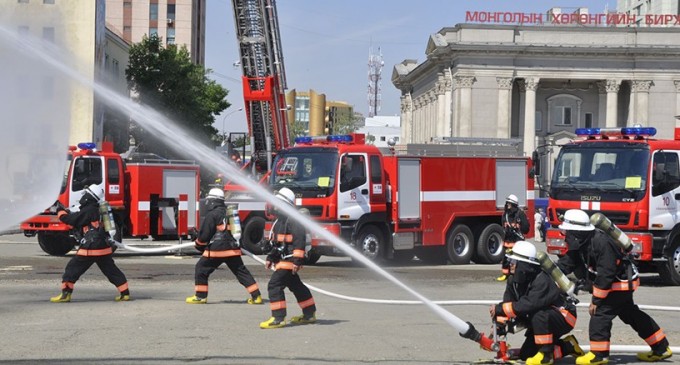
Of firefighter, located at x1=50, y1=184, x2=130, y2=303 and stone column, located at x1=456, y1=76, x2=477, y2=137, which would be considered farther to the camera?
stone column, located at x1=456, y1=76, x2=477, y2=137

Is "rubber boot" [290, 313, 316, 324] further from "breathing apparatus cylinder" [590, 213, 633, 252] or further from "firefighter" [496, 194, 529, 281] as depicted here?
"firefighter" [496, 194, 529, 281]

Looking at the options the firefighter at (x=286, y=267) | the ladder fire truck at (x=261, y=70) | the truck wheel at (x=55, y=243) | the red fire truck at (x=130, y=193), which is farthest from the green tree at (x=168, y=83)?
the firefighter at (x=286, y=267)

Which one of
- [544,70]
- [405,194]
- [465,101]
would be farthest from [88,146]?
[544,70]

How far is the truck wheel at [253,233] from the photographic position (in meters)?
24.0

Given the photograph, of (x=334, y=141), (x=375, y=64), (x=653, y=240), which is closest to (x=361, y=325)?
(x=653, y=240)

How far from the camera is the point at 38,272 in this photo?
61.2 feet

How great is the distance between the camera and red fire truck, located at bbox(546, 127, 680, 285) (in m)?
18.0

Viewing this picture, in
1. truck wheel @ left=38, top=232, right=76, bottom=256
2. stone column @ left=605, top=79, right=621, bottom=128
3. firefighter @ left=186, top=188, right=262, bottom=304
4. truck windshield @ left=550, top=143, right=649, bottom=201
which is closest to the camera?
firefighter @ left=186, top=188, right=262, bottom=304

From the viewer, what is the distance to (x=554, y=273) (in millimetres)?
9836

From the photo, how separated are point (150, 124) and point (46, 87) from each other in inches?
99.5

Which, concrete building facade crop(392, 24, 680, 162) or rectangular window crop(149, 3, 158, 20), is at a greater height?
rectangular window crop(149, 3, 158, 20)

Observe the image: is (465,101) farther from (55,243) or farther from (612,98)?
(55,243)

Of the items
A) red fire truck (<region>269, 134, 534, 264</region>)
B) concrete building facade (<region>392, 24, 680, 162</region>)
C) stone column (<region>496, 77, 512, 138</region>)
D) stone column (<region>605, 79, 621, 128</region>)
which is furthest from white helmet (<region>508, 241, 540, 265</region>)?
stone column (<region>605, 79, 621, 128</region>)

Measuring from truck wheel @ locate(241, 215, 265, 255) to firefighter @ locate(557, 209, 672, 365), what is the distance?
46.5 ft
